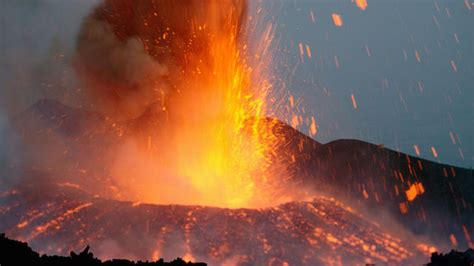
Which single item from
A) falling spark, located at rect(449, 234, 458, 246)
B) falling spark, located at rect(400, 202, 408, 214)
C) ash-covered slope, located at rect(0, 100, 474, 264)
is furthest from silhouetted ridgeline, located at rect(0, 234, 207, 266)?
falling spark, located at rect(400, 202, 408, 214)

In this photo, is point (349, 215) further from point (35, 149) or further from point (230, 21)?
point (35, 149)

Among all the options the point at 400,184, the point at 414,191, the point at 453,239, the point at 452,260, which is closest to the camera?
the point at 452,260

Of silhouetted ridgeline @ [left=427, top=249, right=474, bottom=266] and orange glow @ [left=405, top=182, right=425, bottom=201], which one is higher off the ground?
orange glow @ [left=405, top=182, right=425, bottom=201]

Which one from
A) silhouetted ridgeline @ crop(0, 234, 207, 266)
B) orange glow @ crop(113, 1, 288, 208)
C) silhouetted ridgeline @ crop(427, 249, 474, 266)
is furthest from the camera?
orange glow @ crop(113, 1, 288, 208)

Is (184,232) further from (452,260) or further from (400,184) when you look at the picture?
(400,184)

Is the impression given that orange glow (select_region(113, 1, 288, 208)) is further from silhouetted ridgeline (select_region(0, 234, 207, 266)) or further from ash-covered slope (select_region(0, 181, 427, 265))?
silhouetted ridgeline (select_region(0, 234, 207, 266))

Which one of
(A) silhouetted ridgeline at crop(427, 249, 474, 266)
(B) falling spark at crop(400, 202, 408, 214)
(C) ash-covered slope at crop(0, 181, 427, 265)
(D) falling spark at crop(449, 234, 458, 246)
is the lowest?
(A) silhouetted ridgeline at crop(427, 249, 474, 266)

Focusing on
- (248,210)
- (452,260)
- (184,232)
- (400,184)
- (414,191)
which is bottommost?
(452,260)

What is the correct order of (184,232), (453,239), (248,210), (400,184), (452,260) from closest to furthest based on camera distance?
(452,260), (184,232), (248,210), (453,239), (400,184)

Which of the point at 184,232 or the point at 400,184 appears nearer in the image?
the point at 184,232

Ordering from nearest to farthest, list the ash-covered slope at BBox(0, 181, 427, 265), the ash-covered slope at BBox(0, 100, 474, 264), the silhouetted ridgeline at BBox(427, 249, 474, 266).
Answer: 1. the silhouetted ridgeline at BBox(427, 249, 474, 266)
2. the ash-covered slope at BBox(0, 181, 427, 265)
3. the ash-covered slope at BBox(0, 100, 474, 264)

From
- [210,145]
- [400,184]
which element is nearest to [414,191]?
[400,184]

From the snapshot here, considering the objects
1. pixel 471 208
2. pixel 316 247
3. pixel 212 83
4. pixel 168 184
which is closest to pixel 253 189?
pixel 168 184

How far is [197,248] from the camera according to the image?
15906 mm
